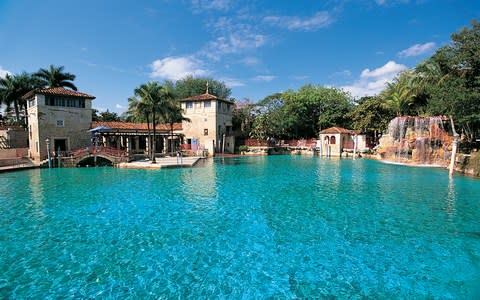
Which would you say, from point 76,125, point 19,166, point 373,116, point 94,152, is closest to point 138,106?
point 94,152

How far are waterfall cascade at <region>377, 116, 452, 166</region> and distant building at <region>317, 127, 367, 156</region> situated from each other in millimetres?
7564

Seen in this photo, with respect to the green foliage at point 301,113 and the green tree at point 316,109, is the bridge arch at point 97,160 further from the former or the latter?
the green tree at point 316,109

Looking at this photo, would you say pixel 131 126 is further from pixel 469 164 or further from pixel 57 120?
pixel 469 164

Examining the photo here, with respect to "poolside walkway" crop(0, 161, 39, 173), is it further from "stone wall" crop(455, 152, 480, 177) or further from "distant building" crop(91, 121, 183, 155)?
"stone wall" crop(455, 152, 480, 177)

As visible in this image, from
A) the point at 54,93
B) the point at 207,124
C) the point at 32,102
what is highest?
the point at 54,93

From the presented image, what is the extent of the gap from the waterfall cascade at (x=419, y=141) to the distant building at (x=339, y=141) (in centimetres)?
756

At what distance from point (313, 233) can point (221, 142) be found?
33.2 meters

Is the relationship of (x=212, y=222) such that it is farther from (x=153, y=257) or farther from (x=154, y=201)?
(x=154, y=201)

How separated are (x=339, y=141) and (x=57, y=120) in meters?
36.3

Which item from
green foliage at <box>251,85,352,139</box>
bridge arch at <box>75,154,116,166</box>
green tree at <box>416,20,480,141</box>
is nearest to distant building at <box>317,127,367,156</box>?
green foliage at <box>251,85,352,139</box>

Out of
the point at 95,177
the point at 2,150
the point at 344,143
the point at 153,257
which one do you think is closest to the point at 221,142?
the point at 344,143

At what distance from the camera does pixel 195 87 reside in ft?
174

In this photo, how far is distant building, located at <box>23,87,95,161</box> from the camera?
89.8 ft

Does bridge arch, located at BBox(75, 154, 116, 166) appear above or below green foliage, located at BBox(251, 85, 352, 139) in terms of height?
below
